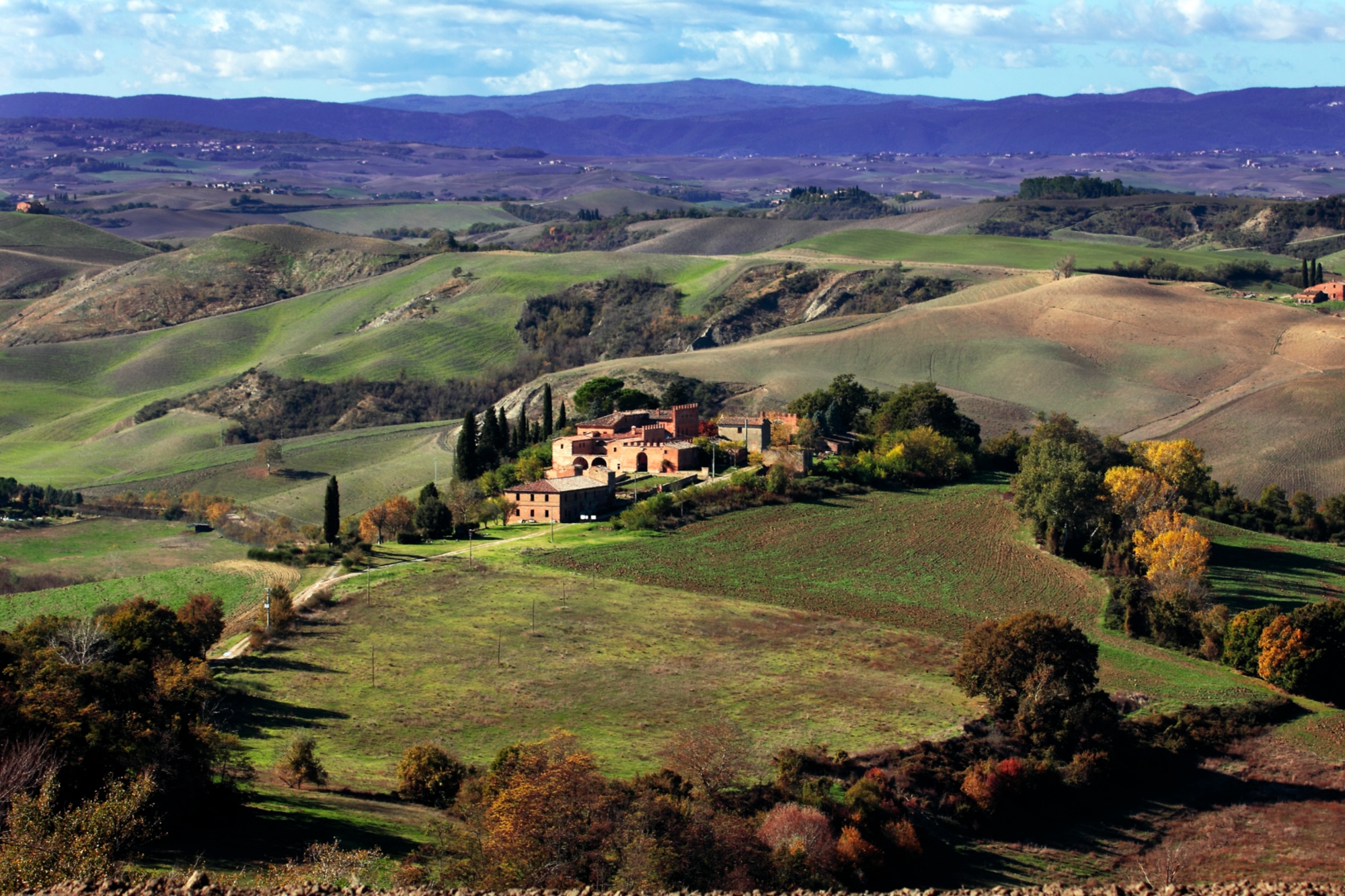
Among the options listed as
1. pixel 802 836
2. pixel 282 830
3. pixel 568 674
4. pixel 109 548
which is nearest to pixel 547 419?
pixel 109 548

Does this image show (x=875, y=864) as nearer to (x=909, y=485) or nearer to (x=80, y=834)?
(x=80, y=834)

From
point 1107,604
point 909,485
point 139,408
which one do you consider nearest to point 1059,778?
point 1107,604

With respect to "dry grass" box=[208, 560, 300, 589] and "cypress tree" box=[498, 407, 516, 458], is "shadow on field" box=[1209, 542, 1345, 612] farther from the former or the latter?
"cypress tree" box=[498, 407, 516, 458]

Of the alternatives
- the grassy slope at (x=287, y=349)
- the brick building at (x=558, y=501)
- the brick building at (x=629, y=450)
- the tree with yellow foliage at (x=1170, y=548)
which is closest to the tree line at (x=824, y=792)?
the tree with yellow foliage at (x=1170, y=548)

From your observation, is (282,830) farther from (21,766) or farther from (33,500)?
(33,500)

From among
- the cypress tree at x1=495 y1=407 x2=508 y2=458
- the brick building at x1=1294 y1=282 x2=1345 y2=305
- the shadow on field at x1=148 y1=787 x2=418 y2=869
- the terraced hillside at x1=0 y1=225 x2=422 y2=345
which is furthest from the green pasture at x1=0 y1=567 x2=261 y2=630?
the terraced hillside at x1=0 y1=225 x2=422 y2=345

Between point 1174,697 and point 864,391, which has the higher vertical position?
point 864,391
